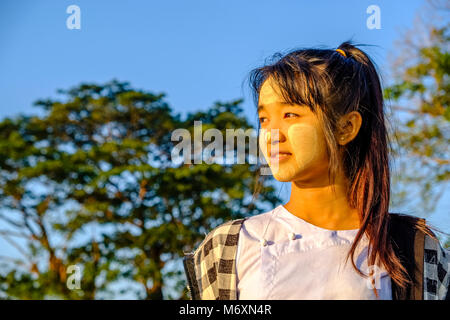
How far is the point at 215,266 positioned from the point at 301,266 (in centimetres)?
23

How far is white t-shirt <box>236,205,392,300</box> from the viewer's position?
1271mm

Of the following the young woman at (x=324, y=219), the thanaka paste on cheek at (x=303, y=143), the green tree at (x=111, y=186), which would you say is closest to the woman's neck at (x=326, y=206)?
the young woman at (x=324, y=219)

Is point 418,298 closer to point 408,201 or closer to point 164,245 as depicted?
point 408,201

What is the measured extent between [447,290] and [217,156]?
6.92m

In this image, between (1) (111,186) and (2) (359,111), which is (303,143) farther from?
(1) (111,186)

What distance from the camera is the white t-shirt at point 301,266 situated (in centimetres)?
127

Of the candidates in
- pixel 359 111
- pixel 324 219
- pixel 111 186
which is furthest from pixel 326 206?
pixel 111 186

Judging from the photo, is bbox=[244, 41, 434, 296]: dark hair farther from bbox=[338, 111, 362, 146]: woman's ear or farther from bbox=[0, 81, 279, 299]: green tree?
bbox=[0, 81, 279, 299]: green tree

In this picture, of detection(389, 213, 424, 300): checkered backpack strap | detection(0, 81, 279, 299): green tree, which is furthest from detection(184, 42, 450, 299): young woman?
detection(0, 81, 279, 299): green tree

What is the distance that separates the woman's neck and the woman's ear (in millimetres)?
115

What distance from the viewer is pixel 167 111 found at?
917 cm

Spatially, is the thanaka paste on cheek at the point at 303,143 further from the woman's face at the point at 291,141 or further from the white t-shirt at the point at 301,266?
the white t-shirt at the point at 301,266
